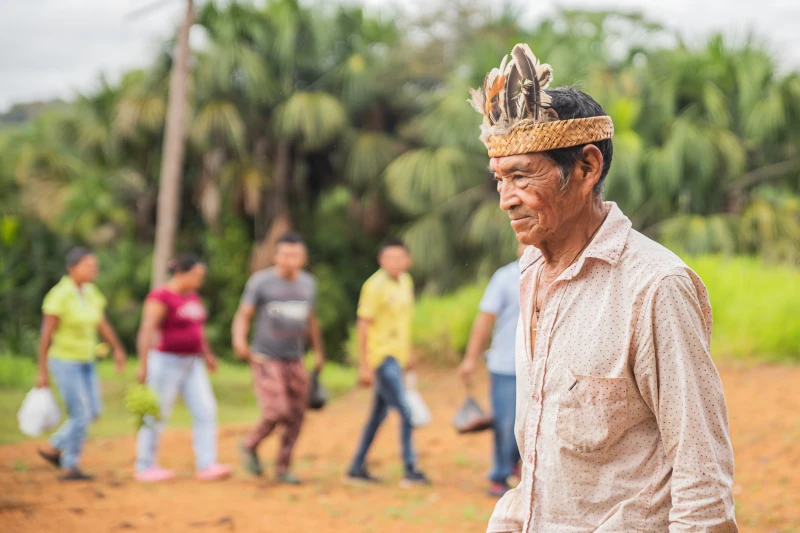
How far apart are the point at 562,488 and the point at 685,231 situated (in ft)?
46.4

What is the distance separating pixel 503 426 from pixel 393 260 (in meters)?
1.79

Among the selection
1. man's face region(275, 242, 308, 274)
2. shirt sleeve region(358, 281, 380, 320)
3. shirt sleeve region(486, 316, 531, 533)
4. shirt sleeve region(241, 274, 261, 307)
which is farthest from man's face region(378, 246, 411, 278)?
shirt sleeve region(486, 316, 531, 533)

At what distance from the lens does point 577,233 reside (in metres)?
2.15

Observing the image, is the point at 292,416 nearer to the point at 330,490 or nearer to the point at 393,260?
the point at 330,490

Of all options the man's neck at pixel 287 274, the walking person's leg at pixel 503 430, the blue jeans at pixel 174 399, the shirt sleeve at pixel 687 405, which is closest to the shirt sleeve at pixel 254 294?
the man's neck at pixel 287 274

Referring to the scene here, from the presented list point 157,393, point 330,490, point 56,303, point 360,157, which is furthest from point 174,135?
point 330,490

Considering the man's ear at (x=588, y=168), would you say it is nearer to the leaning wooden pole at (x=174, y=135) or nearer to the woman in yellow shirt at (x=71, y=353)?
the woman in yellow shirt at (x=71, y=353)

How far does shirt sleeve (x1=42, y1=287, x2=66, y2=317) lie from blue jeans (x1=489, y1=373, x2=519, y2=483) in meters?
3.72

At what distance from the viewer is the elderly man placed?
5.93 feet

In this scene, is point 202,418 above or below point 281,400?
below

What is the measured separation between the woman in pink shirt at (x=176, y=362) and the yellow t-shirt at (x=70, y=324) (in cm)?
55

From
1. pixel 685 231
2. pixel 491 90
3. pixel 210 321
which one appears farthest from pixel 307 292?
pixel 210 321

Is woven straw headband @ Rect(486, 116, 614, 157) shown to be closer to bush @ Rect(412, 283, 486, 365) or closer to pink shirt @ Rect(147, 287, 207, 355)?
pink shirt @ Rect(147, 287, 207, 355)

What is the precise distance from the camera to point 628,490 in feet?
6.34
